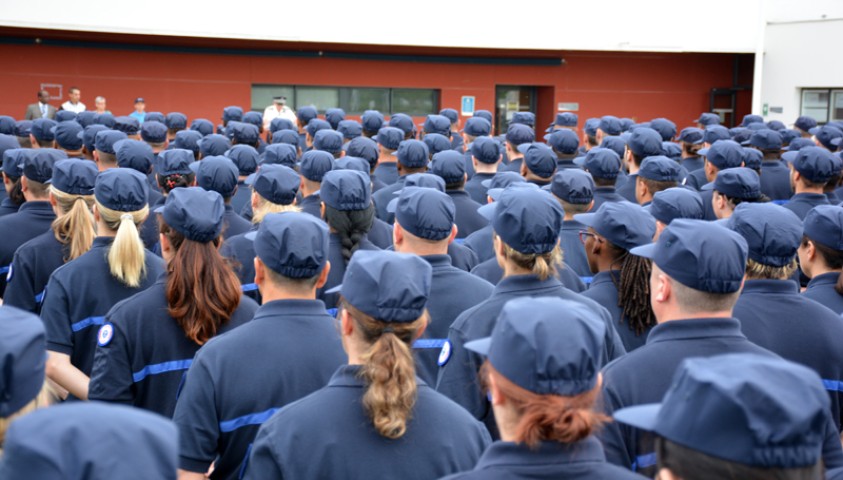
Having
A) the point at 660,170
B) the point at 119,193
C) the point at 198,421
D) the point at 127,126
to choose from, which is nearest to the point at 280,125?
the point at 127,126

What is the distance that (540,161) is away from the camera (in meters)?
9.34

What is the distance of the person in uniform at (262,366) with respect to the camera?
3.58 meters

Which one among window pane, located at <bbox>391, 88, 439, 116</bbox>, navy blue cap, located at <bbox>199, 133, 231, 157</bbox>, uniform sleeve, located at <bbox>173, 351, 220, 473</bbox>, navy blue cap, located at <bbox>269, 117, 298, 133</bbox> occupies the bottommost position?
uniform sleeve, located at <bbox>173, 351, 220, 473</bbox>

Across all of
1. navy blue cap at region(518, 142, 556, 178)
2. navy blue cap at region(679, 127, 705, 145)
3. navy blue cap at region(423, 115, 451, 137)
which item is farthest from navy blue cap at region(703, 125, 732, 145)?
navy blue cap at region(518, 142, 556, 178)

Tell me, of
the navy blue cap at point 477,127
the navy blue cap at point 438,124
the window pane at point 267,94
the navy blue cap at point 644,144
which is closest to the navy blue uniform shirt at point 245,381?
the navy blue cap at point 644,144

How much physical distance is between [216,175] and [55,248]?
1683 mm

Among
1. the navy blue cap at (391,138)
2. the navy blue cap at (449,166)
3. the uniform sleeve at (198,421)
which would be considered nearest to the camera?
the uniform sleeve at (198,421)

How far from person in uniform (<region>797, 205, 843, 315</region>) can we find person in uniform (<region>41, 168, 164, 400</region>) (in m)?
3.78

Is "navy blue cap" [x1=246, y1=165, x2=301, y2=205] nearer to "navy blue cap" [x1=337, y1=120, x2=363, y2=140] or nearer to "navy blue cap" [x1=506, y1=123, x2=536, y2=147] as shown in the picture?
"navy blue cap" [x1=506, y1=123, x2=536, y2=147]

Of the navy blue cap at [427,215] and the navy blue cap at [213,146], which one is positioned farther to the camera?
the navy blue cap at [213,146]

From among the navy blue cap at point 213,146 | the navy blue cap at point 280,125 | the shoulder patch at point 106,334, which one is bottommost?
the shoulder patch at point 106,334

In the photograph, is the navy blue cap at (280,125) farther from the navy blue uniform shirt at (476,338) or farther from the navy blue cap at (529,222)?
the navy blue uniform shirt at (476,338)

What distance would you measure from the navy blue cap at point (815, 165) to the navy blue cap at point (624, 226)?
396cm

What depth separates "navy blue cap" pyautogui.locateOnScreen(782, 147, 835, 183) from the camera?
8477 mm
